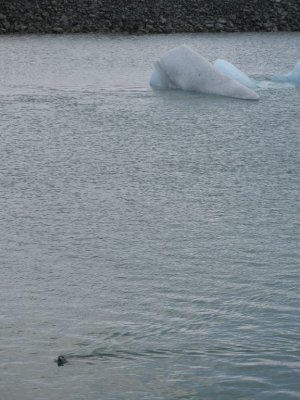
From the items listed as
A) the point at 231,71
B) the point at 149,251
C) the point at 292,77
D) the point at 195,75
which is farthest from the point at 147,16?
the point at 149,251

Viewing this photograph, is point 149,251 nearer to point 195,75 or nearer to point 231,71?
point 195,75

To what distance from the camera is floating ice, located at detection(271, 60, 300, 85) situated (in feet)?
48.8

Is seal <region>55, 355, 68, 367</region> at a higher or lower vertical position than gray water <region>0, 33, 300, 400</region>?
lower

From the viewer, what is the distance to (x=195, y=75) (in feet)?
45.5

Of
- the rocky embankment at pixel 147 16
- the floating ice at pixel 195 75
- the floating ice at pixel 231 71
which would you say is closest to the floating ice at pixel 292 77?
the floating ice at pixel 231 71

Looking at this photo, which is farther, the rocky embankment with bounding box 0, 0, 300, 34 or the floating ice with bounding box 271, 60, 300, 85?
the rocky embankment with bounding box 0, 0, 300, 34

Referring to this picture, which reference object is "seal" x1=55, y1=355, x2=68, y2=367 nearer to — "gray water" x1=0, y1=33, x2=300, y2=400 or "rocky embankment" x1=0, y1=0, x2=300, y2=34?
"gray water" x1=0, y1=33, x2=300, y2=400

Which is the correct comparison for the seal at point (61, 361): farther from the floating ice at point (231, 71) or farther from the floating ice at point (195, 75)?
the floating ice at point (231, 71)

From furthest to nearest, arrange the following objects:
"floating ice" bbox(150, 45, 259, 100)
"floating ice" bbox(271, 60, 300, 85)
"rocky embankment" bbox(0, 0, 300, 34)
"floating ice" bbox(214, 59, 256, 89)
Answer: "rocky embankment" bbox(0, 0, 300, 34) < "floating ice" bbox(271, 60, 300, 85) < "floating ice" bbox(214, 59, 256, 89) < "floating ice" bbox(150, 45, 259, 100)

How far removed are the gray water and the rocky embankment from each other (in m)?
12.5

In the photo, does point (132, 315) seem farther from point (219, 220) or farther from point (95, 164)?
point (95, 164)

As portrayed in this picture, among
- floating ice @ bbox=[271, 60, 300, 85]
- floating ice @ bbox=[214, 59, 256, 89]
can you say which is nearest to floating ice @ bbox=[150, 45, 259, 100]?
floating ice @ bbox=[214, 59, 256, 89]

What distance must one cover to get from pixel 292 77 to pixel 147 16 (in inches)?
432

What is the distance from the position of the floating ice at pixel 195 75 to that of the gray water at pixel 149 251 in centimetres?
78
